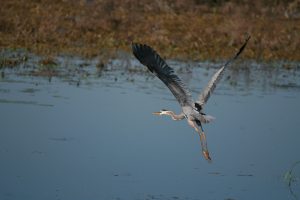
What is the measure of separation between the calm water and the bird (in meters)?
0.55

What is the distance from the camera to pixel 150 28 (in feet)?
70.6

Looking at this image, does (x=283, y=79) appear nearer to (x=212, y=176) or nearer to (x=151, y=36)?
(x=151, y=36)

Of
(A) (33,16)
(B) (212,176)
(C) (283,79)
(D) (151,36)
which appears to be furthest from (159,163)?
(A) (33,16)

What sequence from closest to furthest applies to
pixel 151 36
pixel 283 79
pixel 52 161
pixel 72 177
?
1. pixel 72 177
2. pixel 52 161
3. pixel 283 79
4. pixel 151 36

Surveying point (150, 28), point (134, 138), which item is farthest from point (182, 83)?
point (150, 28)

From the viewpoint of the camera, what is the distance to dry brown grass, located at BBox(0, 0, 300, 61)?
18.9 metres

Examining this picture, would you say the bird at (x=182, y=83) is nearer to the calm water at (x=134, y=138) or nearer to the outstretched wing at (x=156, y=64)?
the outstretched wing at (x=156, y=64)

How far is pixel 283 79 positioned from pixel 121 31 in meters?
5.86

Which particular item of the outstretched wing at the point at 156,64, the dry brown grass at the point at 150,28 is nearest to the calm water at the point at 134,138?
the outstretched wing at the point at 156,64

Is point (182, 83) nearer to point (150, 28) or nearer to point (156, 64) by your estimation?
point (156, 64)

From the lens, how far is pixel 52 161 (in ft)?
32.0

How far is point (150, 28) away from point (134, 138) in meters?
10.7

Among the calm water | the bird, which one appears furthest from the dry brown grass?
the bird

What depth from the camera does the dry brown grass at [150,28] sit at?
18875 millimetres
